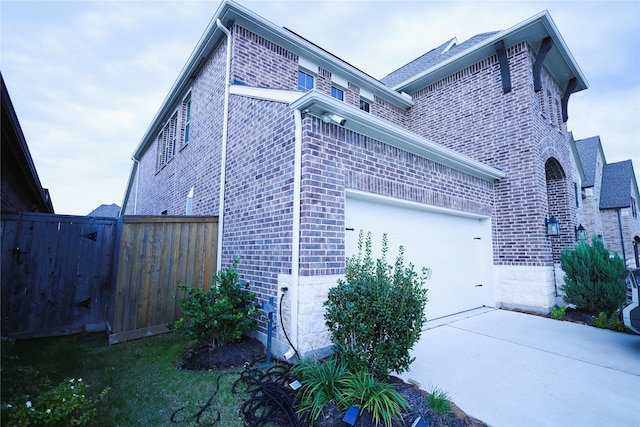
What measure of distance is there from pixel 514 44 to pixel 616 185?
1484 cm

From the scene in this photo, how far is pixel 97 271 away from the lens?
17.0ft

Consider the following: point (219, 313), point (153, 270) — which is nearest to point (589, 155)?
point (219, 313)

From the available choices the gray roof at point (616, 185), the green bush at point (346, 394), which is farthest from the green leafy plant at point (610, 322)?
the gray roof at point (616, 185)

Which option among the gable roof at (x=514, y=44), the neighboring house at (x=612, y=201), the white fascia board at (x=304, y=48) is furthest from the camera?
the neighboring house at (x=612, y=201)

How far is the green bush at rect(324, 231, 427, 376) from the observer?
9.15ft

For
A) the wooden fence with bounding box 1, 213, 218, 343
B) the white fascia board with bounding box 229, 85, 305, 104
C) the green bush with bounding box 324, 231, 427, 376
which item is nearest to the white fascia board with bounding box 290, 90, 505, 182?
the white fascia board with bounding box 229, 85, 305, 104

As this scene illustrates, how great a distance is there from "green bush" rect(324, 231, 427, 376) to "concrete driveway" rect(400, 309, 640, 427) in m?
0.69

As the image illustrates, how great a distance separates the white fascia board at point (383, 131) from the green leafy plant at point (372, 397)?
3.11 m

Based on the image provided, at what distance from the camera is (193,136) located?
25.4 feet

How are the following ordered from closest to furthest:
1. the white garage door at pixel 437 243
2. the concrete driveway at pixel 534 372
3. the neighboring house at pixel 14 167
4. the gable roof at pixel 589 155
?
the concrete driveway at pixel 534 372 → the neighboring house at pixel 14 167 → the white garage door at pixel 437 243 → the gable roof at pixel 589 155

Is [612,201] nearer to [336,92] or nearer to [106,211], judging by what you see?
[336,92]

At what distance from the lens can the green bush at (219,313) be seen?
3.73m

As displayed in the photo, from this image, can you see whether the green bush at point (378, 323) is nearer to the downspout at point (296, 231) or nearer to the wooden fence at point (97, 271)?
the downspout at point (296, 231)

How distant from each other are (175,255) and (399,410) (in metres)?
4.18
